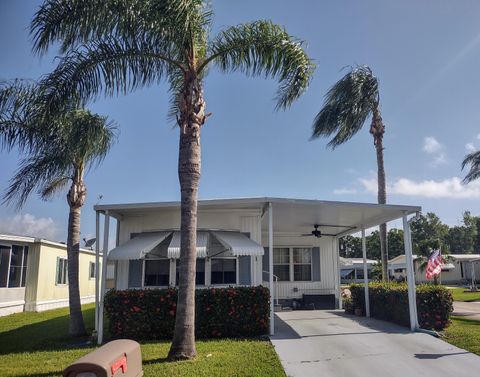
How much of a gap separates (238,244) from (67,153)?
17.4ft

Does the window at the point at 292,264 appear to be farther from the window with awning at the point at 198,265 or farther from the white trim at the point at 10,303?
the white trim at the point at 10,303

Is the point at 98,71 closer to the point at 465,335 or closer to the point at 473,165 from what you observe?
the point at 465,335

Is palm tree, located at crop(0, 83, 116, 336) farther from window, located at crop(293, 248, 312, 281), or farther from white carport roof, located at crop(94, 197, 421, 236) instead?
window, located at crop(293, 248, 312, 281)

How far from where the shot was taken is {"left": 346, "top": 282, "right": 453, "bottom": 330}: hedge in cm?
1118

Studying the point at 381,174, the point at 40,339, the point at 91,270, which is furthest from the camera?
the point at 91,270

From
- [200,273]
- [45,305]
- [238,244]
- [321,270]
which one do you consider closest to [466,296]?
[321,270]

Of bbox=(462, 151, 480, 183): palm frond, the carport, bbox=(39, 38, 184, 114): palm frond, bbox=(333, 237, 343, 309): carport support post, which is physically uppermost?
bbox=(462, 151, 480, 183): palm frond

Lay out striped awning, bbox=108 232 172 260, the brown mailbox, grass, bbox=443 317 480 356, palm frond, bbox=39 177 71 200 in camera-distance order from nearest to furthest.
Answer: the brown mailbox → grass, bbox=443 317 480 356 → striped awning, bbox=108 232 172 260 → palm frond, bbox=39 177 71 200

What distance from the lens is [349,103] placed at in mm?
17281

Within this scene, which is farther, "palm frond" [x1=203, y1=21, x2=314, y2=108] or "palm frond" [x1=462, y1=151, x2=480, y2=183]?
"palm frond" [x1=462, y1=151, x2=480, y2=183]

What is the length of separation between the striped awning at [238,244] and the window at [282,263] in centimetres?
558

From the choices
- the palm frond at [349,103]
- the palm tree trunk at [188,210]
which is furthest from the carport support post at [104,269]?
the palm frond at [349,103]

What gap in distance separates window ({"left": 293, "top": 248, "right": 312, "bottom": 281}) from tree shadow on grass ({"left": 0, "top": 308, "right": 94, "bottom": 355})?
8309mm

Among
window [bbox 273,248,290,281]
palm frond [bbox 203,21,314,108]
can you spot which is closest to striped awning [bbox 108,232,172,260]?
palm frond [bbox 203,21,314,108]
